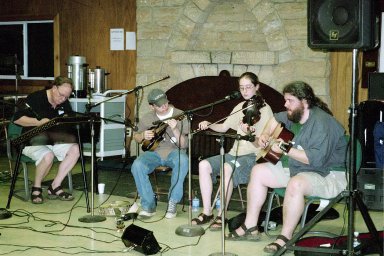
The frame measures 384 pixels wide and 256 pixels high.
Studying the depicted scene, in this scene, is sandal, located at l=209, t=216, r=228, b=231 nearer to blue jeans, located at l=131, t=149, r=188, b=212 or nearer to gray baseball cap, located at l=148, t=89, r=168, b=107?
blue jeans, located at l=131, t=149, r=188, b=212

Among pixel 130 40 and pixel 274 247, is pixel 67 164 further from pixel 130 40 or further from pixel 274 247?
pixel 130 40

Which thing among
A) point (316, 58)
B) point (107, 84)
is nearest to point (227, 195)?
point (316, 58)

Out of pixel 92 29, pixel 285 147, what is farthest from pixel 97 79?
pixel 285 147

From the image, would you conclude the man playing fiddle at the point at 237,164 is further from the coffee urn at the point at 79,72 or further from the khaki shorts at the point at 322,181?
the coffee urn at the point at 79,72

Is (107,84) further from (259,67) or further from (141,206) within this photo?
(141,206)

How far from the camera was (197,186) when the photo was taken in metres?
5.83

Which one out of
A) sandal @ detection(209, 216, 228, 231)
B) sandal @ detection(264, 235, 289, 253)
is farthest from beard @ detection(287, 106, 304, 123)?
sandal @ detection(209, 216, 228, 231)

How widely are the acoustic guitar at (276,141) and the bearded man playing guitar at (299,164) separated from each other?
0.07 feet

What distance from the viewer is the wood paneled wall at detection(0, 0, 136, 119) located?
7.33 meters

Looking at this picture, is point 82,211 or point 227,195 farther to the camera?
point 82,211

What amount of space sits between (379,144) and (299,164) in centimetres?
118

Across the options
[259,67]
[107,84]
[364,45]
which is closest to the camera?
[364,45]

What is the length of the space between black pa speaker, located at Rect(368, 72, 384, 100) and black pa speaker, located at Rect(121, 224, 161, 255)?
2353 mm

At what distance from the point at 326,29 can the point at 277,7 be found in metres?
3.00
